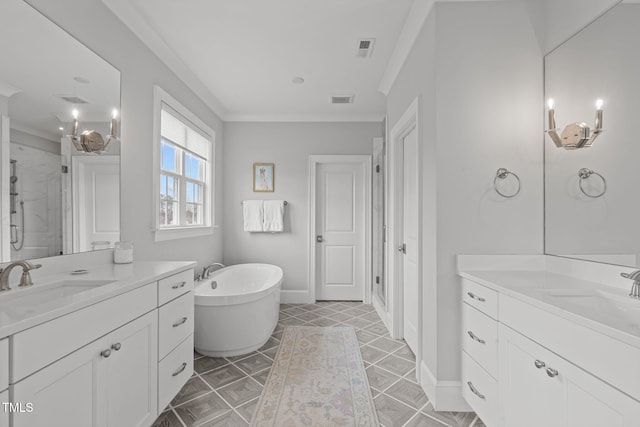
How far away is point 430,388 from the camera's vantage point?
6.09 feet

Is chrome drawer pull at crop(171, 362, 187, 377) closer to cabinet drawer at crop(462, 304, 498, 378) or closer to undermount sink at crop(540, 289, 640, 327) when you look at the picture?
cabinet drawer at crop(462, 304, 498, 378)

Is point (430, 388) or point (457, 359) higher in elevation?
point (457, 359)

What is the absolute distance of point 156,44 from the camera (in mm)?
2281

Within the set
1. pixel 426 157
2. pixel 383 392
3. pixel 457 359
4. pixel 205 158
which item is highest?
pixel 205 158

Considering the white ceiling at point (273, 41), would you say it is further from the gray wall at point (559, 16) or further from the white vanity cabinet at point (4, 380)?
the white vanity cabinet at point (4, 380)

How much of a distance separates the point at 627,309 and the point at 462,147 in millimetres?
1047

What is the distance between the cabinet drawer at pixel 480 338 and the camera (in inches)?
56.9

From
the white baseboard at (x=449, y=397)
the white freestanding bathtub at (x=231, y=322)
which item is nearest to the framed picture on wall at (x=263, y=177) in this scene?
the white freestanding bathtub at (x=231, y=322)

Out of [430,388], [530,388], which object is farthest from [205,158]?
[530,388]

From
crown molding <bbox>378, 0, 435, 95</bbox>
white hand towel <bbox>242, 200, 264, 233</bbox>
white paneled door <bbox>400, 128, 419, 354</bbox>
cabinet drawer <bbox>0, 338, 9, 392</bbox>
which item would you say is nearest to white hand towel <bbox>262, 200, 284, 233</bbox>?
white hand towel <bbox>242, 200, 264, 233</bbox>

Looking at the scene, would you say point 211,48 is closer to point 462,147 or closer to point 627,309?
point 462,147

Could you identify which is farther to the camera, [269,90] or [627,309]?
[269,90]

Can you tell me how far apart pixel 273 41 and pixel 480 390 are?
8.78ft

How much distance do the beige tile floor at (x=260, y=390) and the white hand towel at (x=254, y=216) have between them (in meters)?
1.36
